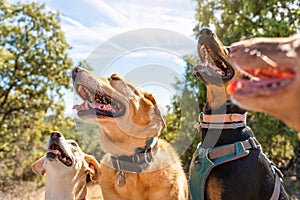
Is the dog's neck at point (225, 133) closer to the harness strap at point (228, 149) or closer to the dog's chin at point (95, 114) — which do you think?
the harness strap at point (228, 149)

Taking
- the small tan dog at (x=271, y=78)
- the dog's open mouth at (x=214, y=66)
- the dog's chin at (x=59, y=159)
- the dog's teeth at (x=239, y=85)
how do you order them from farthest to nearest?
the dog's chin at (x=59, y=159)
the dog's open mouth at (x=214, y=66)
the dog's teeth at (x=239, y=85)
the small tan dog at (x=271, y=78)

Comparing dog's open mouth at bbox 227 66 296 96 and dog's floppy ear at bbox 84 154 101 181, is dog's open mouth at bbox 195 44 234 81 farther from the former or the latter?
dog's open mouth at bbox 227 66 296 96

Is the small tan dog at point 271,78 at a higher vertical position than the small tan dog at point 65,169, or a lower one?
higher

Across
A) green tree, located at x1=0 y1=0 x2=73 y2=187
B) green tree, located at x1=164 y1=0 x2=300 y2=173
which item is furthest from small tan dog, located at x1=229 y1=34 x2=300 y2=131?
green tree, located at x1=0 y1=0 x2=73 y2=187

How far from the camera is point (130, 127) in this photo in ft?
13.1

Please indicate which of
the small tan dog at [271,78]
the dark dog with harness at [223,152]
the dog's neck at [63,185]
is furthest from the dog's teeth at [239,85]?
the dog's neck at [63,185]

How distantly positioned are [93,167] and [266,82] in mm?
2774

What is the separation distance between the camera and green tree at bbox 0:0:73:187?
1198cm

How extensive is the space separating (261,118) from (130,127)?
267 inches

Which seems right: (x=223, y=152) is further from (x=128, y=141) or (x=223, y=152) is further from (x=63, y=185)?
(x=63, y=185)

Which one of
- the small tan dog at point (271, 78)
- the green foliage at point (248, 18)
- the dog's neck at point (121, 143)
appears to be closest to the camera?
the small tan dog at point (271, 78)

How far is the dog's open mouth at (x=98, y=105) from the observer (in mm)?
4012

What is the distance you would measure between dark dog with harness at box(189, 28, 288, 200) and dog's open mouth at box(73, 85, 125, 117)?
2.72ft

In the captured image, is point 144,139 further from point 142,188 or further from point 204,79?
point 204,79
